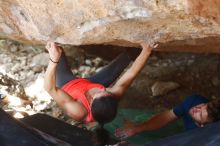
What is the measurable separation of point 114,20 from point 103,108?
471mm

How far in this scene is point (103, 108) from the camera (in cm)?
190

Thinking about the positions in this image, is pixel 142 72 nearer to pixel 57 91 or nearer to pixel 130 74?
pixel 130 74

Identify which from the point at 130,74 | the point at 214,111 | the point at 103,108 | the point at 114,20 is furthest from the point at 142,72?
the point at 114,20

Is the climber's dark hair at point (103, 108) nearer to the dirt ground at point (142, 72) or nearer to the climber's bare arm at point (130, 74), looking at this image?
the climber's bare arm at point (130, 74)

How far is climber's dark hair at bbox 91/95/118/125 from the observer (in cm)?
191

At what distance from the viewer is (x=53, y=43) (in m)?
1.90

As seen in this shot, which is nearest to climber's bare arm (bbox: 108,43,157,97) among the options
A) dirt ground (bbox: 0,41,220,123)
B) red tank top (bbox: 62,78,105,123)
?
red tank top (bbox: 62,78,105,123)

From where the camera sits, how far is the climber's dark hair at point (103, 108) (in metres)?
1.91

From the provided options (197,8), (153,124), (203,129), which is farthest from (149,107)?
(197,8)

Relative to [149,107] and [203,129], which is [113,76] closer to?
[149,107]

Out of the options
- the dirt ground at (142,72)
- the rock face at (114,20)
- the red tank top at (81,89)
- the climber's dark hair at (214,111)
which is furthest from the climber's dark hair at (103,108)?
the dirt ground at (142,72)

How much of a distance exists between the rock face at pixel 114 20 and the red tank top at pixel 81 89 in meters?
0.34

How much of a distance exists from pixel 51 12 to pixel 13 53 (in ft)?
5.68

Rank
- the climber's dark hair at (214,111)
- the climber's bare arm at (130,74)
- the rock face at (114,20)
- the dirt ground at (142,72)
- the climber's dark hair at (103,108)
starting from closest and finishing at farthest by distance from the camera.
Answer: the rock face at (114,20) < the climber's dark hair at (214,111) < the climber's dark hair at (103,108) < the climber's bare arm at (130,74) < the dirt ground at (142,72)
